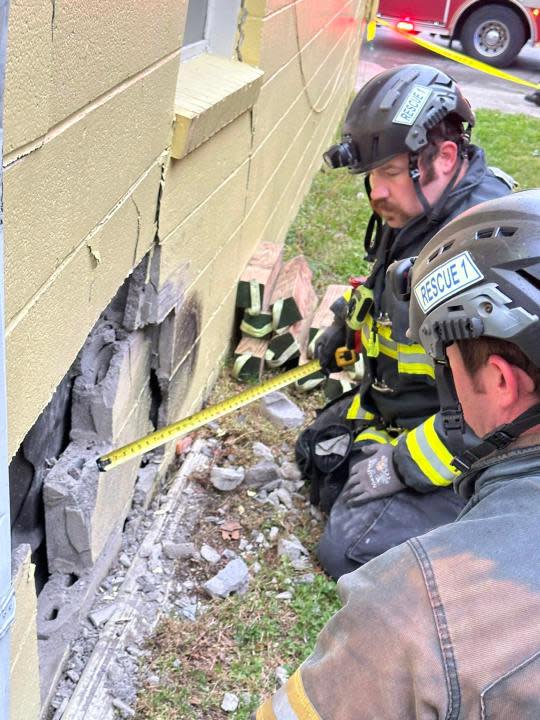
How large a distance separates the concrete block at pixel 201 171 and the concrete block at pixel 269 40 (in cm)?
31

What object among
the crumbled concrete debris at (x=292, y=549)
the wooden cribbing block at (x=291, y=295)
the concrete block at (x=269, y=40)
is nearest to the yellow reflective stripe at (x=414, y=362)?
the crumbled concrete debris at (x=292, y=549)

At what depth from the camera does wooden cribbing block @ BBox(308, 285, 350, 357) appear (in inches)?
203

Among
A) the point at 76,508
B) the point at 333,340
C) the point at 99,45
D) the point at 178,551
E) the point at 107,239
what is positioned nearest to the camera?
the point at 99,45

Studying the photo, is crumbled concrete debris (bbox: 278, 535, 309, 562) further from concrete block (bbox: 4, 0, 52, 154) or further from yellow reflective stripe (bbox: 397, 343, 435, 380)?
concrete block (bbox: 4, 0, 52, 154)

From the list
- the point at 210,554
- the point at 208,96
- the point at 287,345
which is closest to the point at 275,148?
the point at 287,345

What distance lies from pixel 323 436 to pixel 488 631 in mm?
2816

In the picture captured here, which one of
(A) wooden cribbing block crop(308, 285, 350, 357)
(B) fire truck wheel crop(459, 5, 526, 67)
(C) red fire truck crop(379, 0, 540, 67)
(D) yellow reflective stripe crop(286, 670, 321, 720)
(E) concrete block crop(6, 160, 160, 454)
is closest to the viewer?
(D) yellow reflective stripe crop(286, 670, 321, 720)

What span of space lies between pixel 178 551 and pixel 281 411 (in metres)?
1.35

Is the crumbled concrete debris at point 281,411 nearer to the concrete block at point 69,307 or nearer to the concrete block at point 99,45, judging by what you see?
the concrete block at point 69,307

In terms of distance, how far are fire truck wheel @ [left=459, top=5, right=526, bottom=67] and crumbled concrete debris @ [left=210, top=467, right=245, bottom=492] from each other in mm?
15544

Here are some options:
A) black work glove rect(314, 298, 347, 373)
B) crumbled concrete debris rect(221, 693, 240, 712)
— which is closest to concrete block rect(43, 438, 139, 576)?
crumbled concrete debris rect(221, 693, 240, 712)

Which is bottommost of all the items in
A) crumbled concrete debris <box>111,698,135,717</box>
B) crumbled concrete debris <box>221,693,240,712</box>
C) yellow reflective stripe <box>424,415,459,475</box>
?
crumbled concrete debris <box>221,693,240,712</box>

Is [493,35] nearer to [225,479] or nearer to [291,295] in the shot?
[291,295]

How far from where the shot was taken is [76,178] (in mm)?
2062
